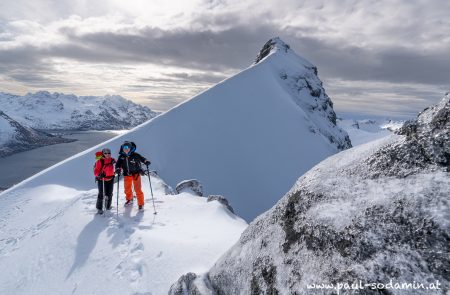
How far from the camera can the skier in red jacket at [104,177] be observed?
1250cm

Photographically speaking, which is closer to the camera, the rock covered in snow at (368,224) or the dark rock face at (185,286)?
the rock covered in snow at (368,224)

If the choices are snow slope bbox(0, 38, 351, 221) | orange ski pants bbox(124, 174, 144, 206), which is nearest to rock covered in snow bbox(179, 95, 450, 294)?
orange ski pants bbox(124, 174, 144, 206)

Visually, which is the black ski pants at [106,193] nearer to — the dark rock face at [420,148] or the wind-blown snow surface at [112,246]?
the wind-blown snow surface at [112,246]

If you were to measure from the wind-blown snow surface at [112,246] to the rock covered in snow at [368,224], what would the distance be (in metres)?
3.02

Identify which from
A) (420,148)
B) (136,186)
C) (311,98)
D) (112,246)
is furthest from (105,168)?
(311,98)

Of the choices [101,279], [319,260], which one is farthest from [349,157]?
[101,279]

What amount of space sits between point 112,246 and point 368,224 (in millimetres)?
8344

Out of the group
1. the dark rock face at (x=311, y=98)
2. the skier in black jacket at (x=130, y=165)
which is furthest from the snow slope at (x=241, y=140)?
the skier in black jacket at (x=130, y=165)

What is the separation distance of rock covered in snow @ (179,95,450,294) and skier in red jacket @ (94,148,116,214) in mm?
8243

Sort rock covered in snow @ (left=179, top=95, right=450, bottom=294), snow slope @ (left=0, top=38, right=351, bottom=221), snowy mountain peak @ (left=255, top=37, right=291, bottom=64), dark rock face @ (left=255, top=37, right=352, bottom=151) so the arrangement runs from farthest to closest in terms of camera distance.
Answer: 1. snowy mountain peak @ (left=255, top=37, right=291, bottom=64)
2. dark rock face @ (left=255, top=37, right=352, bottom=151)
3. snow slope @ (left=0, top=38, right=351, bottom=221)
4. rock covered in snow @ (left=179, top=95, right=450, bottom=294)

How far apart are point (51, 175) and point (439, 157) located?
25.8 m

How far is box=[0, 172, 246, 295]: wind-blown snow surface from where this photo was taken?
836 centimetres

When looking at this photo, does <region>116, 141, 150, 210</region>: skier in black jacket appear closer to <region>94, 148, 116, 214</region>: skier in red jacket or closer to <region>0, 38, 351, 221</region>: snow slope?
<region>94, 148, 116, 214</region>: skier in red jacket

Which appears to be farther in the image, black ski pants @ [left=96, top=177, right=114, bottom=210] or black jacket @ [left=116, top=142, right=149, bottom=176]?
black jacket @ [left=116, top=142, right=149, bottom=176]
